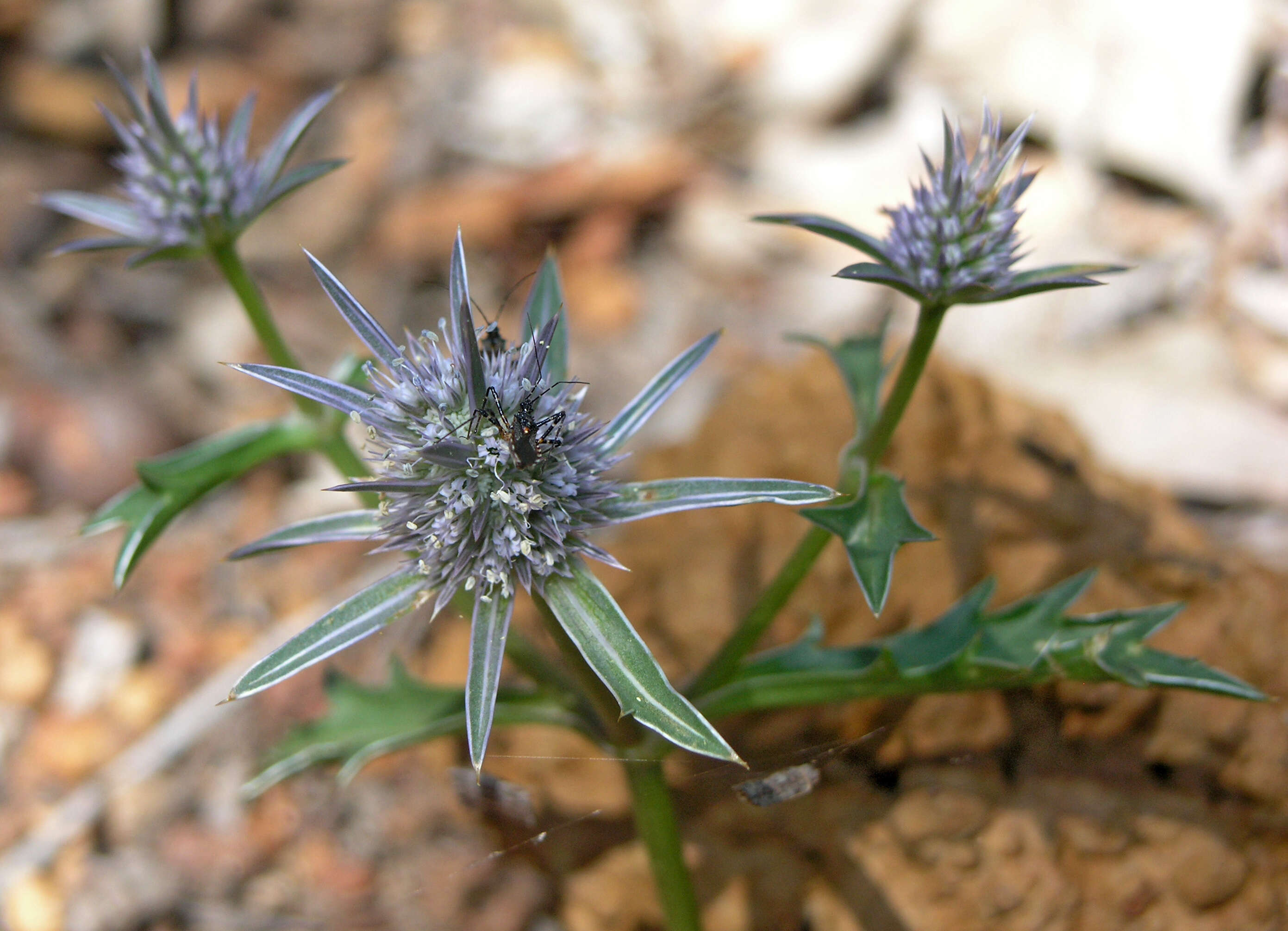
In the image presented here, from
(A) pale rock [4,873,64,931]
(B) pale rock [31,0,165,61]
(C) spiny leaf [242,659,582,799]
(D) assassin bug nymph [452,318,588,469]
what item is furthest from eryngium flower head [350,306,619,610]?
(B) pale rock [31,0,165,61]

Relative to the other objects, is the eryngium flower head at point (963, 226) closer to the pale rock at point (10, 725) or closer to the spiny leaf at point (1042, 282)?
the spiny leaf at point (1042, 282)

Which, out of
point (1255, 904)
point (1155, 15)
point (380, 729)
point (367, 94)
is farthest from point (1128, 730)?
point (367, 94)

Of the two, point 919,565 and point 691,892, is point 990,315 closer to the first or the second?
point 919,565

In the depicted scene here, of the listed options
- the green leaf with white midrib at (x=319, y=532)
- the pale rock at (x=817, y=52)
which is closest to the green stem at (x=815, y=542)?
the green leaf with white midrib at (x=319, y=532)

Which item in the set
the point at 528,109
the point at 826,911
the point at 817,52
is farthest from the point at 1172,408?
the point at 528,109

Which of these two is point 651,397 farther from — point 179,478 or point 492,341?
point 179,478

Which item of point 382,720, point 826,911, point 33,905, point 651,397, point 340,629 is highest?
point 651,397

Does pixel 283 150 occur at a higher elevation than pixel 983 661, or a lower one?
higher
